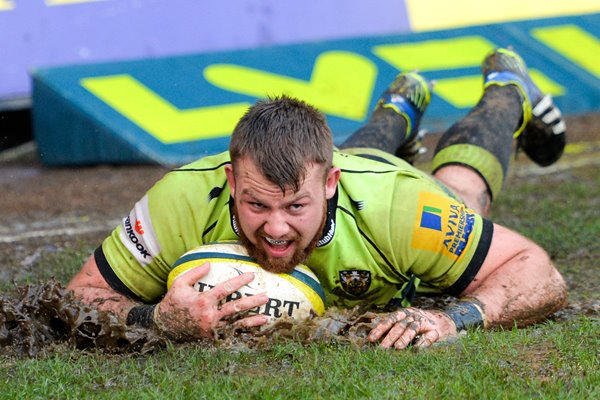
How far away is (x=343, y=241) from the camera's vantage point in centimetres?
460

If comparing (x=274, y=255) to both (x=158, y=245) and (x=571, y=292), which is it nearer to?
(x=158, y=245)

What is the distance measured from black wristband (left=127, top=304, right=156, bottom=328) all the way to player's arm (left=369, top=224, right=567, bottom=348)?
93 centimetres

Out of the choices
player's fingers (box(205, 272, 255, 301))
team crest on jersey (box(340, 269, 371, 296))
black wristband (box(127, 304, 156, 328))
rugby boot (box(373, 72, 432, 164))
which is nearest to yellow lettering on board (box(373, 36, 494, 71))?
rugby boot (box(373, 72, 432, 164))

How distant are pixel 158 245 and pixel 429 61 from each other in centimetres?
653

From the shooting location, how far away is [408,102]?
6512 mm

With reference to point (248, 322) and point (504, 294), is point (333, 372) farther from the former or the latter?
point (504, 294)

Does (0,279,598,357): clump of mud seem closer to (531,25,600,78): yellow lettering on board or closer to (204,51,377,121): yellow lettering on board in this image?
(204,51,377,121): yellow lettering on board

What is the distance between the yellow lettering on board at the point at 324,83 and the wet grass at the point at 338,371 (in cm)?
543

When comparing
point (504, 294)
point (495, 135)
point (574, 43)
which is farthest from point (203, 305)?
point (574, 43)

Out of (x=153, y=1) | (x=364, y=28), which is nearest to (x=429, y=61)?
(x=364, y=28)

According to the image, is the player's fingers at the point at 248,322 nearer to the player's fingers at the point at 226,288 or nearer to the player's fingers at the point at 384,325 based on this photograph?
the player's fingers at the point at 226,288

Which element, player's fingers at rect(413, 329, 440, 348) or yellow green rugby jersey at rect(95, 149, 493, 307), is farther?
yellow green rugby jersey at rect(95, 149, 493, 307)

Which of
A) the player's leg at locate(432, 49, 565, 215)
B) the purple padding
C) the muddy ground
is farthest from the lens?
the purple padding

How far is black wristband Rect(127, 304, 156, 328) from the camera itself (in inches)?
176
